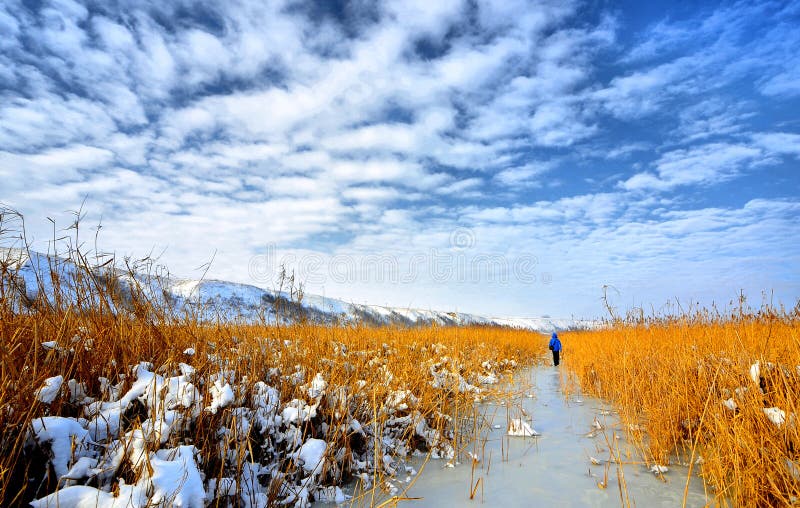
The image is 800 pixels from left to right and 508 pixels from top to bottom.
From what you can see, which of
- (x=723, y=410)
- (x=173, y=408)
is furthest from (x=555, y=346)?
(x=173, y=408)

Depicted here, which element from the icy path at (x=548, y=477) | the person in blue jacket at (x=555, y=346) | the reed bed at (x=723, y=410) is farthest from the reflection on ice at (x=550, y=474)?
the person in blue jacket at (x=555, y=346)

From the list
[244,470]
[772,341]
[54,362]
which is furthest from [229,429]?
[772,341]

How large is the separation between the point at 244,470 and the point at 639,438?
3908mm

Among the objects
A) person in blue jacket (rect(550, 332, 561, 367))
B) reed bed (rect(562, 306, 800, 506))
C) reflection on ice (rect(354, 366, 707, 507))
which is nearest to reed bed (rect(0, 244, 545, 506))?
reflection on ice (rect(354, 366, 707, 507))

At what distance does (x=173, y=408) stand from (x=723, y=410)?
4.33 m

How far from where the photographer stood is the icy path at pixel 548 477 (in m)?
3.19

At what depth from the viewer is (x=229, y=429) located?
2736mm

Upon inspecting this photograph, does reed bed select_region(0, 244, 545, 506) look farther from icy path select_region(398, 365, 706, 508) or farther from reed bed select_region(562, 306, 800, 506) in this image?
reed bed select_region(562, 306, 800, 506)

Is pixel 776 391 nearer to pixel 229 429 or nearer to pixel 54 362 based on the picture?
pixel 229 429

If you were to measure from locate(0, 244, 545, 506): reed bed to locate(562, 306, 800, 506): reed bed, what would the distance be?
216 cm

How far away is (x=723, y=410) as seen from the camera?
3398 mm

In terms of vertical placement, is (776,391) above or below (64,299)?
below

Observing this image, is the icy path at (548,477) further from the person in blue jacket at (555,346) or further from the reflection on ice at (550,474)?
the person in blue jacket at (555,346)

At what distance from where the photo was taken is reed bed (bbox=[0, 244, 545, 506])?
6.60ft
